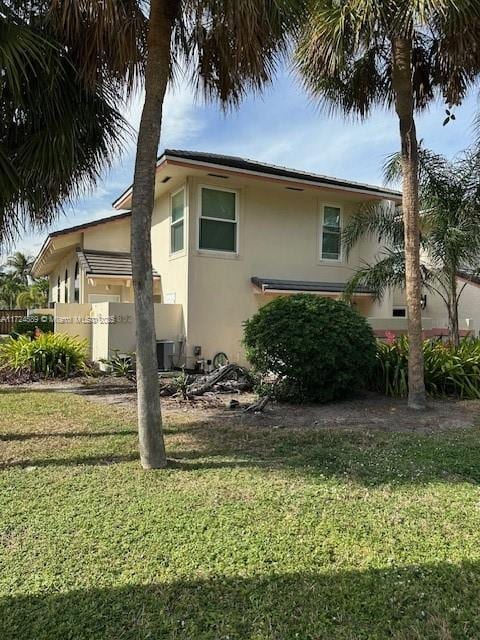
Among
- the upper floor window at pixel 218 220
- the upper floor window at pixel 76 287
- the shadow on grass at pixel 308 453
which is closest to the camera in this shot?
the shadow on grass at pixel 308 453

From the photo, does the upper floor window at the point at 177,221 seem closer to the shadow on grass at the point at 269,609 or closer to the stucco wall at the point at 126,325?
the stucco wall at the point at 126,325

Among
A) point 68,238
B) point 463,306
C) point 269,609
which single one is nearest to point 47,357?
point 68,238

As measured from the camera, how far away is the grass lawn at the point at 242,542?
2719 millimetres

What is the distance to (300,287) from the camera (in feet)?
44.8

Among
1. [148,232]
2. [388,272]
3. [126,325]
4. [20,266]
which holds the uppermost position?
[20,266]

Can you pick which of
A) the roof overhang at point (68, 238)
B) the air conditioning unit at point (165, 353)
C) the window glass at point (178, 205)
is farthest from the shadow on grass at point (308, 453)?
the roof overhang at point (68, 238)

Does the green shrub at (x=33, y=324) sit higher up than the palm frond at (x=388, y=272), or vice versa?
the palm frond at (x=388, y=272)

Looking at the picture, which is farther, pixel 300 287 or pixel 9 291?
pixel 9 291

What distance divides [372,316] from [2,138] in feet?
40.3

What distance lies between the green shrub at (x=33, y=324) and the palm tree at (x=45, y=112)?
1246 centimetres

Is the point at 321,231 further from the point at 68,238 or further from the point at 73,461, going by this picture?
the point at 73,461

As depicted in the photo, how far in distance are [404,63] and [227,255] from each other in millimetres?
6644

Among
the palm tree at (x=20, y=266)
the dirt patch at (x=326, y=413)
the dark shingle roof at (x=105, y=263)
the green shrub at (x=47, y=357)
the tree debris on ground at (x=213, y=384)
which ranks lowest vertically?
the dirt patch at (x=326, y=413)

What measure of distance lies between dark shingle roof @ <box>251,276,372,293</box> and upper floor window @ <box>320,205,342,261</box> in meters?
0.99
